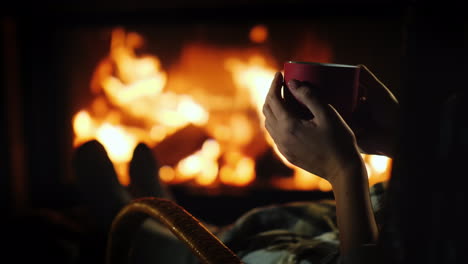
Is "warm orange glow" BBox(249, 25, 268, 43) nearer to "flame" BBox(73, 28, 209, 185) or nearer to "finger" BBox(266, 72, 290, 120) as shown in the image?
"flame" BBox(73, 28, 209, 185)

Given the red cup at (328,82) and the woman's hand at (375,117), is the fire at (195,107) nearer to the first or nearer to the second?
the woman's hand at (375,117)

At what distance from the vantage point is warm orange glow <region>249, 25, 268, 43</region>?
72.8 inches

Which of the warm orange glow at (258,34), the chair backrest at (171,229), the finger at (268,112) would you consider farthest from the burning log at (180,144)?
the finger at (268,112)

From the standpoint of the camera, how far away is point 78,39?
6.63ft

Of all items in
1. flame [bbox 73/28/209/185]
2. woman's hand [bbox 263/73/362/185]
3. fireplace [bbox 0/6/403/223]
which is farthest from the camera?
flame [bbox 73/28/209/185]

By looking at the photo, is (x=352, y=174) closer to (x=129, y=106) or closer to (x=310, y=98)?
(x=310, y=98)

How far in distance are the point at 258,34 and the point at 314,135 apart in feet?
4.87

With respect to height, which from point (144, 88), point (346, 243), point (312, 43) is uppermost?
point (312, 43)

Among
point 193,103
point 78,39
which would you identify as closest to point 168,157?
point 193,103

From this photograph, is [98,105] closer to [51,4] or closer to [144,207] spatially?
[51,4]

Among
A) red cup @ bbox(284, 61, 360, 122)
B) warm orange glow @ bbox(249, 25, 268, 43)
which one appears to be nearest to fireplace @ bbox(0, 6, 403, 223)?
warm orange glow @ bbox(249, 25, 268, 43)

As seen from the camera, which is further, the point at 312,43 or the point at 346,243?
the point at 312,43

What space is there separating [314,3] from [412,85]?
1.57 meters

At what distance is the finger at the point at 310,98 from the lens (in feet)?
1.46
